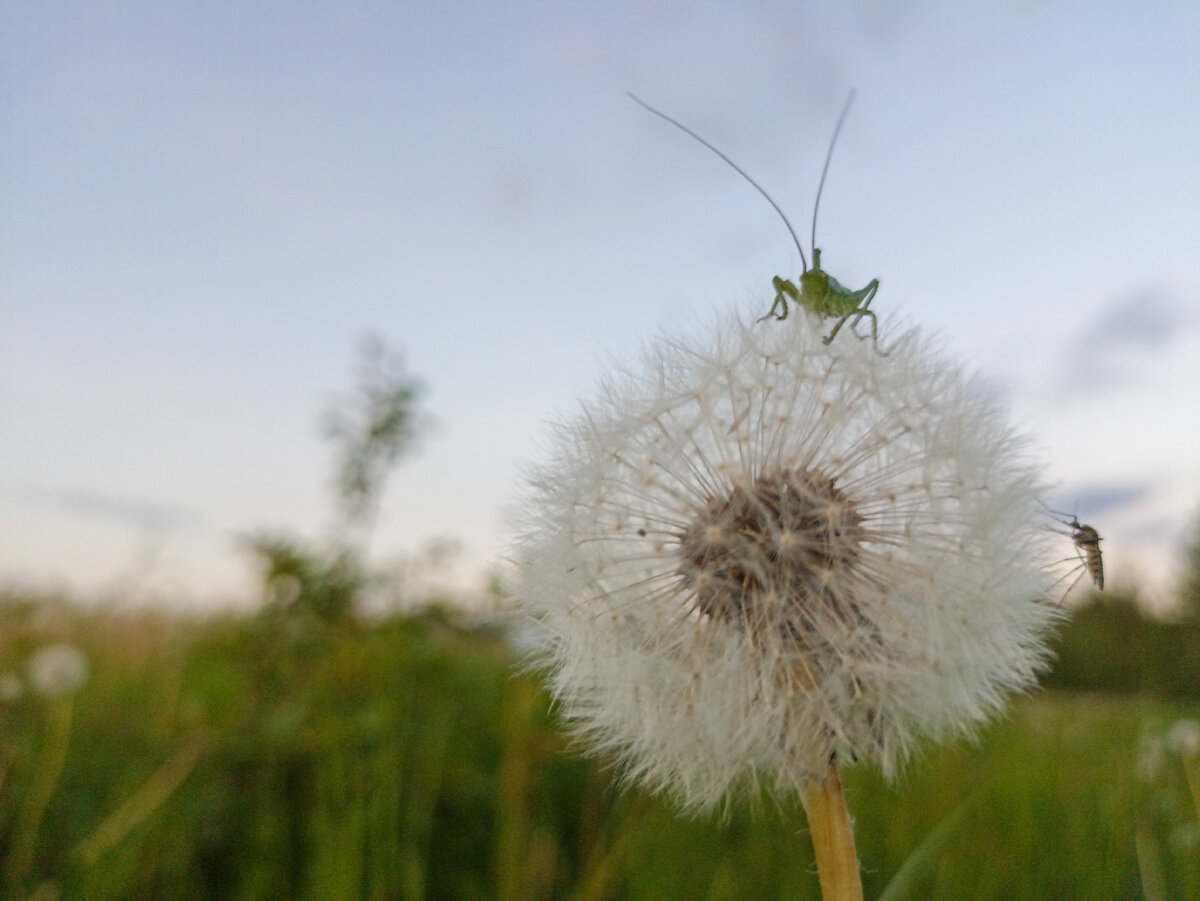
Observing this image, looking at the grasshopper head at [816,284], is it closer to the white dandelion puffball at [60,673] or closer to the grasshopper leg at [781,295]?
the grasshopper leg at [781,295]

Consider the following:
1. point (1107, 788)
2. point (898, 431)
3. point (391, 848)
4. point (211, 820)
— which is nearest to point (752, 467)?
point (898, 431)

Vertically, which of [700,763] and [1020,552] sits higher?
[1020,552]

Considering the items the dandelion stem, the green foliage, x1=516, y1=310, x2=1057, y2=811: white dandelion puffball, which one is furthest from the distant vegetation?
the green foliage

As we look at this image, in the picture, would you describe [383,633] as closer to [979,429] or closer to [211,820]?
[211,820]

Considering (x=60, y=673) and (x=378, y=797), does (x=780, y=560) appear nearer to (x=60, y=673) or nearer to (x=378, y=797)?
(x=378, y=797)

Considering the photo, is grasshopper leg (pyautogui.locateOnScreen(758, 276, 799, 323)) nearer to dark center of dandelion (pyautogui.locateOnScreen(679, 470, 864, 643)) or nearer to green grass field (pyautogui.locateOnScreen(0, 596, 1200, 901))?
dark center of dandelion (pyautogui.locateOnScreen(679, 470, 864, 643))

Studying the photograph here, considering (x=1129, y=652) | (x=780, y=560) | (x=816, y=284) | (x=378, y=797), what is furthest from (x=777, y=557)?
(x=1129, y=652)
